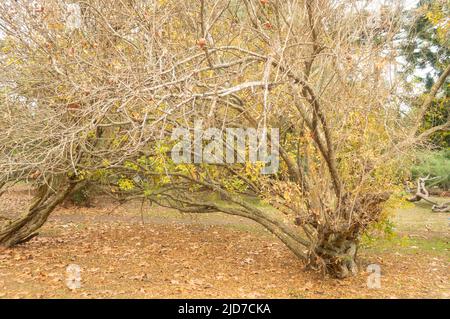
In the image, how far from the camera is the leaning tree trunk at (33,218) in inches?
338

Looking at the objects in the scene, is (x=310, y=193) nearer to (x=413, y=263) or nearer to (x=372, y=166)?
(x=372, y=166)

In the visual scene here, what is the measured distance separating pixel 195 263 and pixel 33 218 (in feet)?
11.2

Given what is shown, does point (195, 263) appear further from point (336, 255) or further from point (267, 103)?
point (267, 103)

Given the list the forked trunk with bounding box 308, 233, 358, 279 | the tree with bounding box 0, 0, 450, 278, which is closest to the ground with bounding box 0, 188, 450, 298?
the forked trunk with bounding box 308, 233, 358, 279

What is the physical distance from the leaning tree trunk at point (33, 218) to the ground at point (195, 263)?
0.87 feet

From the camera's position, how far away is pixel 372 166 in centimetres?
640

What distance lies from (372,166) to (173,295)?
329 centimetres

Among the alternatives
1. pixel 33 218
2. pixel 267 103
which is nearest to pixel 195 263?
pixel 33 218

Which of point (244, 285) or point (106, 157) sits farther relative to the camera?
point (106, 157)

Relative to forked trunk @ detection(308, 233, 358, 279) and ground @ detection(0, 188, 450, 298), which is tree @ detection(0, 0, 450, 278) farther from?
ground @ detection(0, 188, 450, 298)

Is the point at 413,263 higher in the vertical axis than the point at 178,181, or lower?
lower

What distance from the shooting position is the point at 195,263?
8.14m

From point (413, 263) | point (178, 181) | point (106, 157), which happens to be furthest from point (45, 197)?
point (413, 263)

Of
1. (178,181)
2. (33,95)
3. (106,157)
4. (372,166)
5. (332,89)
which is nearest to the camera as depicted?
(372,166)
